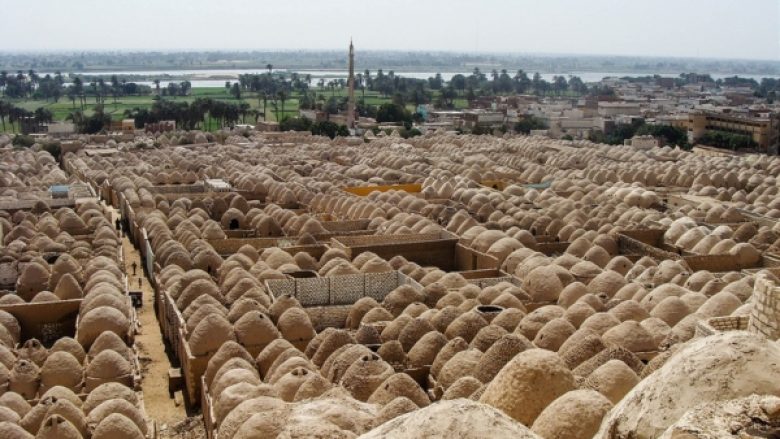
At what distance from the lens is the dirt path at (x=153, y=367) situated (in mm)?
15297

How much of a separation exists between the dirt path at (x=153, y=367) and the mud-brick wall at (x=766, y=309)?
961cm

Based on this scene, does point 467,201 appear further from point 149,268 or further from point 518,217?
point 149,268

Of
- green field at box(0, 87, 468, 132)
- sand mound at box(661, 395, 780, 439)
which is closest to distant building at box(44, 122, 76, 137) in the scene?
green field at box(0, 87, 468, 132)

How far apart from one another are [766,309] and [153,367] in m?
12.2

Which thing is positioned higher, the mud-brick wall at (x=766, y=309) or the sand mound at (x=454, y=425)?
the sand mound at (x=454, y=425)

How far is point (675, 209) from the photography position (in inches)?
1351

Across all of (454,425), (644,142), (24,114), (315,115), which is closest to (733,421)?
(454,425)

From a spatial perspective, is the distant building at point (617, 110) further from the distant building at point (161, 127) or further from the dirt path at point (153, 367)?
the dirt path at point (153, 367)

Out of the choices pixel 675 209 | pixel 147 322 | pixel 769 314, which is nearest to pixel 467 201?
pixel 675 209

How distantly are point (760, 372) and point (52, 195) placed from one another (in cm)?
3106

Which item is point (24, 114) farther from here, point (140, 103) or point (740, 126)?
point (740, 126)

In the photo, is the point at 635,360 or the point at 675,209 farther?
the point at 675,209

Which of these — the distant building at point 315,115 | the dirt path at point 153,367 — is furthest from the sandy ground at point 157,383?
the distant building at point 315,115

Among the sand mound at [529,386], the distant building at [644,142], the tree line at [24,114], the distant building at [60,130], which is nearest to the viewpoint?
the sand mound at [529,386]
